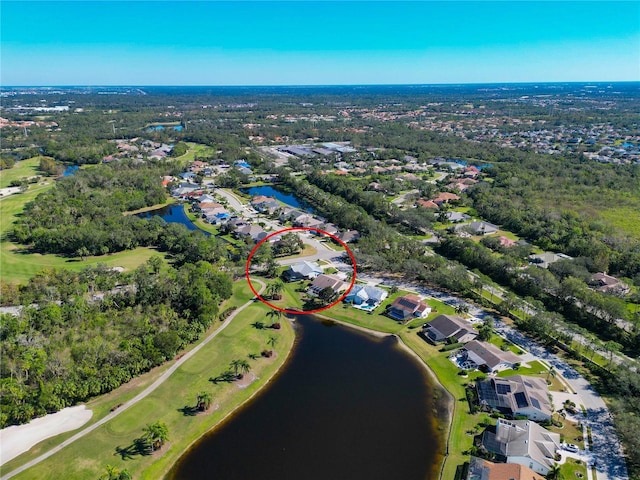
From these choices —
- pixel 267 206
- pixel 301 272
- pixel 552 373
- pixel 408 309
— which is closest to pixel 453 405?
pixel 552 373

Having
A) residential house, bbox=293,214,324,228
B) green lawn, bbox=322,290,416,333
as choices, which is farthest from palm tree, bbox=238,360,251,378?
residential house, bbox=293,214,324,228

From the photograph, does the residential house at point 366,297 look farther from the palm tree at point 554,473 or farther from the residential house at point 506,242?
the palm tree at point 554,473

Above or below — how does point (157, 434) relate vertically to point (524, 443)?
below

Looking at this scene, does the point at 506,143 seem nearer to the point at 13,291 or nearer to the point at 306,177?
the point at 306,177

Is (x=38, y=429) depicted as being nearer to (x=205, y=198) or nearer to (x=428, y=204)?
(x=205, y=198)

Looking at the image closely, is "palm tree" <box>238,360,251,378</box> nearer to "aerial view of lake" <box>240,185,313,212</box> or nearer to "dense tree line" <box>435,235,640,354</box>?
"dense tree line" <box>435,235,640,354</box>

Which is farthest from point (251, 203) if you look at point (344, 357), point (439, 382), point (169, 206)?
point (439, 382)

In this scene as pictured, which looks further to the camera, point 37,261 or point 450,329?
point 37,261

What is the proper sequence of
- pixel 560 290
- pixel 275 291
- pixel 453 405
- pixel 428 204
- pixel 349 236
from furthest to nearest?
1. pixel 428 204
2. pixel 349 236
3. pixel 275 291
4. pixel 560 290
5. pixel 453 405
